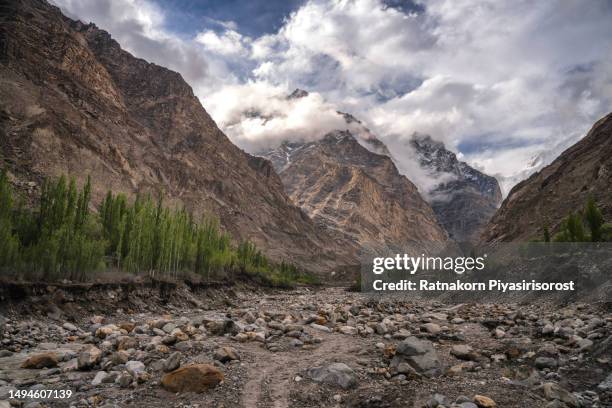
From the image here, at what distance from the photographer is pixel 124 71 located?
156875 mm

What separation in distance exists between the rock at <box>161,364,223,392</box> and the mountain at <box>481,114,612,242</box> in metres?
52.6

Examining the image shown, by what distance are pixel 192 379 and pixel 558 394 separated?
5.79 meters

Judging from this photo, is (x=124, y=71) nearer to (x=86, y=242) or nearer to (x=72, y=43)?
(x=72, y=43)

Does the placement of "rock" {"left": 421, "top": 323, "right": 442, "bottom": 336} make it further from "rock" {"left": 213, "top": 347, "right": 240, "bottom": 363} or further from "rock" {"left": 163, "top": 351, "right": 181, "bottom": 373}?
"rock" {"left": 163, "top": 351, "right": 181, "bottom": 373}

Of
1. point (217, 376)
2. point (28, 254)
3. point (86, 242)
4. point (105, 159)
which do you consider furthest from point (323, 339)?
point (105, 159)

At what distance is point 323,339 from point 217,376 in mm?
4813

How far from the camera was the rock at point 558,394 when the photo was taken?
232 inches

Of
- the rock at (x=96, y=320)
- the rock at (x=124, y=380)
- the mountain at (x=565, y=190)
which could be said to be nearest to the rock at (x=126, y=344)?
the rock at (x=124, y=380)

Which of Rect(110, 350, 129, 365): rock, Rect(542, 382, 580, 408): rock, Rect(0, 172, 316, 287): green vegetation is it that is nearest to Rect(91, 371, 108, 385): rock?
Rect(110, 350, 129, 365): rock

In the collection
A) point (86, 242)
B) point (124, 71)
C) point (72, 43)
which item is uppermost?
point (124, 71)

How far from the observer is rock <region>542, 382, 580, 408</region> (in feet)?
19.3

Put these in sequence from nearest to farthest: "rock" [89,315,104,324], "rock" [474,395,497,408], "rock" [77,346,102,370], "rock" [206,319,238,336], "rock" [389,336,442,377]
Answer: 1. "rock" [474,395,497,408]
2. "rock" [389,336,442,377]
3. "rock" [77,346,102,370]
4. "rock" [206,319,238,336]
5. "rock" [89,315,104,324]

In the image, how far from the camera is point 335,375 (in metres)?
7.26
